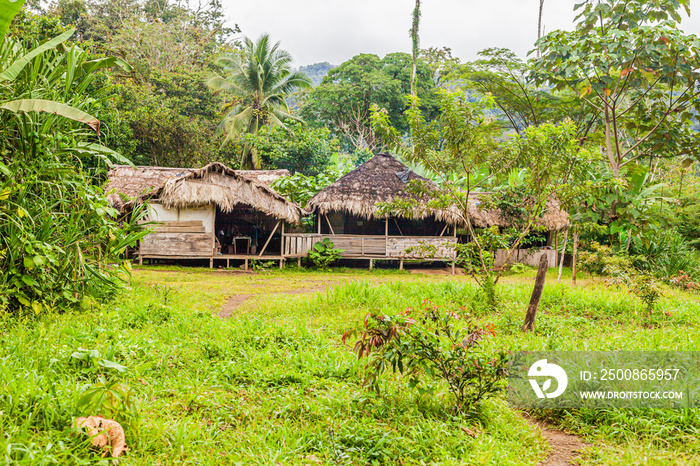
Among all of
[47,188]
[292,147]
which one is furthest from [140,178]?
[47,188]

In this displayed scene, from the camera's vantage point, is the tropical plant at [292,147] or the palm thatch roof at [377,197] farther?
the tropical plant at [292,147]

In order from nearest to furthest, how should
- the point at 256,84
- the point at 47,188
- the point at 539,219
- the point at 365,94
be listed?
the point at 47,188 < the point at 539,219 < the point at 256,84 < the point at 365,94

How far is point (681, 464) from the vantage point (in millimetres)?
2766

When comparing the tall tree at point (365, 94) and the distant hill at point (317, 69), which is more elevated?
the distant hill at point (317, 69)

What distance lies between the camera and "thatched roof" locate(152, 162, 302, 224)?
13.6m

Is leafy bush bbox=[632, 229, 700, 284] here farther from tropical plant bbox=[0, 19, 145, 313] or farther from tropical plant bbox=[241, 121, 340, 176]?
tropical plant bbox=[241, 121, 340, 176]

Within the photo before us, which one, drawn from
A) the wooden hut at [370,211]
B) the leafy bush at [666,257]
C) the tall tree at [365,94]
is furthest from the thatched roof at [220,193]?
the tall tree at [365,94]

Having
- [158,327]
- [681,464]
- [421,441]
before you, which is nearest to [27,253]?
[158,327]

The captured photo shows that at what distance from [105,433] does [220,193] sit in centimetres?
1191

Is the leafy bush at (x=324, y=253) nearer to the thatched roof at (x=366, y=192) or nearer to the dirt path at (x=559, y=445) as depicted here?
the thatched roof at (x=366, y=192)

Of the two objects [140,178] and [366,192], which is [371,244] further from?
[140,178]

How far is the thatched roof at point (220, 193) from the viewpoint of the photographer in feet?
44.7

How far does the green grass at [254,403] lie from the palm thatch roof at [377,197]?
9.30 m

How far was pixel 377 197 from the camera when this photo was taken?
15.1m
